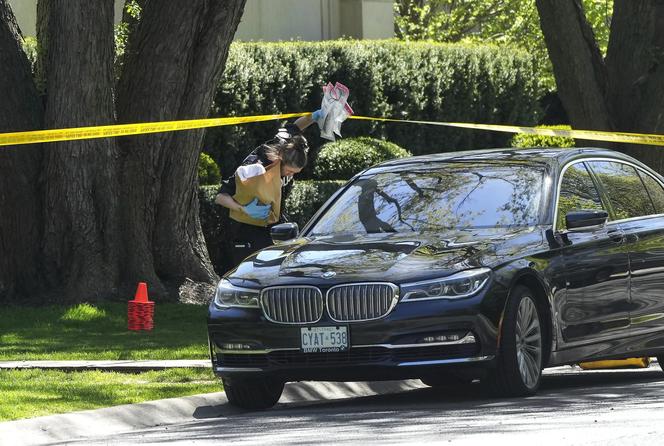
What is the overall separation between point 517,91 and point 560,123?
25.3 ft

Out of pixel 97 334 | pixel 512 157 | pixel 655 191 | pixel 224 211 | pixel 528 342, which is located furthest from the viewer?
pixel 224 211

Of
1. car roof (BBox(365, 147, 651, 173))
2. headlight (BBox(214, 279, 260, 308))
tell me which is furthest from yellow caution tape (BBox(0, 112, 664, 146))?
headlight (BBox(214, 279, 260, 308))

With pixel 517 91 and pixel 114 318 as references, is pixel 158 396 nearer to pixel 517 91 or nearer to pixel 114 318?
pixel 114 318

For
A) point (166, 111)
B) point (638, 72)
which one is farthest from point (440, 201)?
point (638, 72)

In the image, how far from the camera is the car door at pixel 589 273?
998 centimetres

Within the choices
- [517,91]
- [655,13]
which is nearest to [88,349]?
[655,13]

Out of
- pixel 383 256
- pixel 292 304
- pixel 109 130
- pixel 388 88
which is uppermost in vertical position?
pixel 388 88

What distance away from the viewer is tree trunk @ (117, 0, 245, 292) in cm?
1599

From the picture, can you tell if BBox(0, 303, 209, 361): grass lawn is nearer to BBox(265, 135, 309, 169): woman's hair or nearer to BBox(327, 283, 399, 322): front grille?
BBox(265, 135, 309, 169): woman's hair

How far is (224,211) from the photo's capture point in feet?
68.4

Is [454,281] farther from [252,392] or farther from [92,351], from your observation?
[92,351]

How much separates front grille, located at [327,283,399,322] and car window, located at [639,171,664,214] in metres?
3.18

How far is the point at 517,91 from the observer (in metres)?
29.2

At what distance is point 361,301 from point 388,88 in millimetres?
17321
